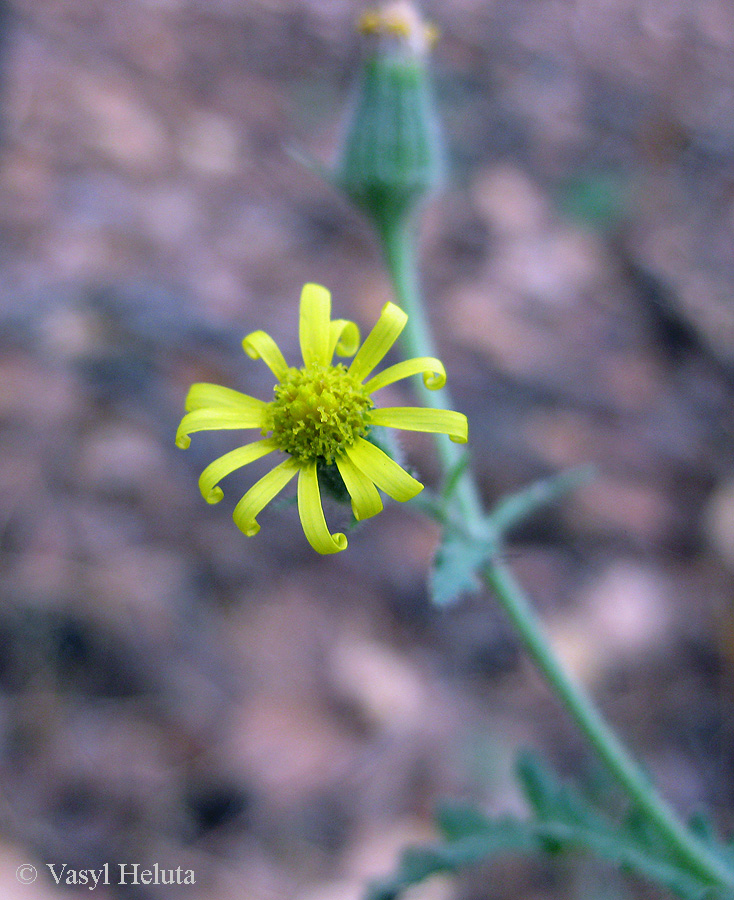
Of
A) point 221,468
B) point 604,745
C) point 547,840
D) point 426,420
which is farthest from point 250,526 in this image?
point 547,840

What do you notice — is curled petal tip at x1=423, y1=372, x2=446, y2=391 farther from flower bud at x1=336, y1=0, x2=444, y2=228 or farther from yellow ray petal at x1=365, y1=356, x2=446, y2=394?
flower bud at x1=336, y1=0, x2=444, y2=228

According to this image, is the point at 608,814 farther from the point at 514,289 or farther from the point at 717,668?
the point at 514,289

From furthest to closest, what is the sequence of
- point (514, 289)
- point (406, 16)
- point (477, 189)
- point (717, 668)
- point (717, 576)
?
point (477, 189) < point (514, 289) < point (717, 576) < point (717, 668) < point (406, 16)

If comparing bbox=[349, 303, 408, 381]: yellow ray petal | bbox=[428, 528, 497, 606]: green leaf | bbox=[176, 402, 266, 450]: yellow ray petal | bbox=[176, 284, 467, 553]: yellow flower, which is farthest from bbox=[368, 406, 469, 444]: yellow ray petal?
bbox=[428, 528, 497, 606]: green leaf

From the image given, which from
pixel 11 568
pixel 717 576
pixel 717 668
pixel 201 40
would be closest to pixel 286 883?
pixel 11 568

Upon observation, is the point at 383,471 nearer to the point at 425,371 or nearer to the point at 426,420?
the point at 426,420

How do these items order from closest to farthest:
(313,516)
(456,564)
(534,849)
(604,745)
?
(313,516) → (456,564) → (604,745) → (534,849)
